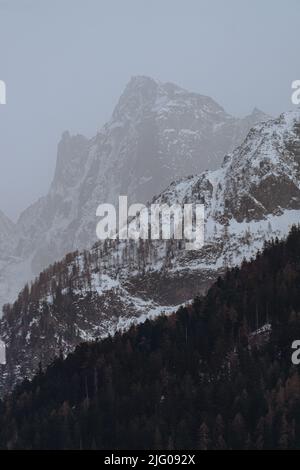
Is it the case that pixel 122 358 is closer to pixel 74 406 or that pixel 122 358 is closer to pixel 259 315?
pixel 74 406

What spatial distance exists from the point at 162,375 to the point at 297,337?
28.1 metres

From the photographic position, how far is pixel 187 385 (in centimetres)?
14412

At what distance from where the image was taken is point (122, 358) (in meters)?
170

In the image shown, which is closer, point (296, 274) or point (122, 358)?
point (122, 358)

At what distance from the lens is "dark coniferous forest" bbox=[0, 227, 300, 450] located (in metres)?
131

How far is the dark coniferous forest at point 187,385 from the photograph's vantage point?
13125cm

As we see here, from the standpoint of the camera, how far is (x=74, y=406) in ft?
510

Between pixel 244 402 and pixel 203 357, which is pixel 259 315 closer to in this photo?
pixel 203 357

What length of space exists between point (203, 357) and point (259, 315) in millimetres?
19054
